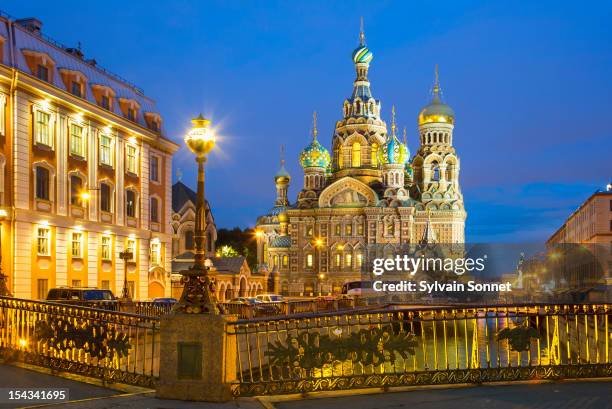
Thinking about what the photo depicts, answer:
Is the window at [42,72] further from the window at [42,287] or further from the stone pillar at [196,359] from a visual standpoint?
the stone pillar at [196,359]

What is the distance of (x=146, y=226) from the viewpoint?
148ft

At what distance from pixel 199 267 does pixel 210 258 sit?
194 feet

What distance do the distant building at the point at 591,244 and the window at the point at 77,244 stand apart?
3017cm

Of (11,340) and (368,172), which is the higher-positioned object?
(368,172)

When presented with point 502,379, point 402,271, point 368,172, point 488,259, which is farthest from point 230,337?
point 368,172

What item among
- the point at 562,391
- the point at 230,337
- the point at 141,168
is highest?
the point at 141,168

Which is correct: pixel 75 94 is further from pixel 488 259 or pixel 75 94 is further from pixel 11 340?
pixel 488 259

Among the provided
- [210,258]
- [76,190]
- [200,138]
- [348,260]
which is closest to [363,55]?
[348,260]

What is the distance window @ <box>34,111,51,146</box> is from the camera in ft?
113

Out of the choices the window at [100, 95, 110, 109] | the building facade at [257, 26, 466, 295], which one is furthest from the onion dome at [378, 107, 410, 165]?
the window at [100, 95, 110, 109]

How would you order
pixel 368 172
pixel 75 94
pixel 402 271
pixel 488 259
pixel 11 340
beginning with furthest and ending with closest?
pixel 368 172 < pixel 402 271 < pixel 488 259 < pixel 75 94 < pixel 11 340

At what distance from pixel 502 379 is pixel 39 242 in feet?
86.2

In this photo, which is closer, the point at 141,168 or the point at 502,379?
the point at 502,379

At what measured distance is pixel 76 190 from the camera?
37844mm
